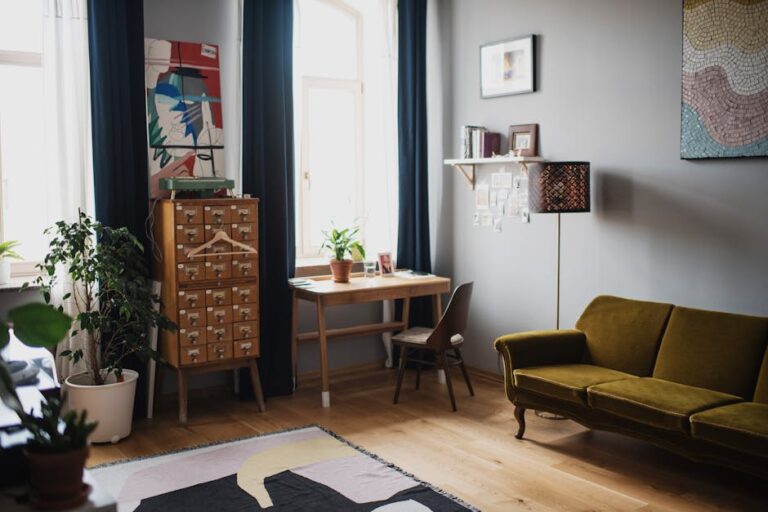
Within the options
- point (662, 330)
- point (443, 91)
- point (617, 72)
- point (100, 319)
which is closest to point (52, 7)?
point (100, 319)

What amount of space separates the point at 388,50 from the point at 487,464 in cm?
301

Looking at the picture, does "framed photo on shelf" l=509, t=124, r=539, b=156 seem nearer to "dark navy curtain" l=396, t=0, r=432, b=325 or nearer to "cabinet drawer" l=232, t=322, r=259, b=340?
"dark navy curtain" l=396, t=0, r=432, b=325

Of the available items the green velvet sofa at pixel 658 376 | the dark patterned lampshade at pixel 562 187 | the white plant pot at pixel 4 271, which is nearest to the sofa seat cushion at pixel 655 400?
the green velvet sofa at pixel 658 376

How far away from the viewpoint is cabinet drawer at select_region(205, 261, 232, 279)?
4.41 meters

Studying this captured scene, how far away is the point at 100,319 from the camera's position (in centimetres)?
405

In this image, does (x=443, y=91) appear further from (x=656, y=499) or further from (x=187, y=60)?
(x=656, y=499)

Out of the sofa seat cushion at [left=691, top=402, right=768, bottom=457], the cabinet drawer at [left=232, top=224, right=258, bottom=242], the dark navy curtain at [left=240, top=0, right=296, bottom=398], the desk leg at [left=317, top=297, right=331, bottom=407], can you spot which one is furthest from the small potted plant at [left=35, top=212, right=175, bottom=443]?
the sofa seat cushion at [left=691, top=402, right=768, bottom=457]

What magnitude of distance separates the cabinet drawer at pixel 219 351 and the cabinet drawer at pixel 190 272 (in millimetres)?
386

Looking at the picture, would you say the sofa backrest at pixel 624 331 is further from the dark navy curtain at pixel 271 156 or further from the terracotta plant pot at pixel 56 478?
the terracotta plant pot at pixel 56 478

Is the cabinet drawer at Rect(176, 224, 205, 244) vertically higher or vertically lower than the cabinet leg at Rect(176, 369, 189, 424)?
higher

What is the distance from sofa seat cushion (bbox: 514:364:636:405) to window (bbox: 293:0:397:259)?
1.86 metres

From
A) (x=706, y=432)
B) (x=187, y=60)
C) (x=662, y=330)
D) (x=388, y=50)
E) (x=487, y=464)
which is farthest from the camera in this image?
(x=388, y=50)

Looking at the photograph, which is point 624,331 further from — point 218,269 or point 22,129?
point 22,129

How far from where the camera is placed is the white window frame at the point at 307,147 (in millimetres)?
5398
